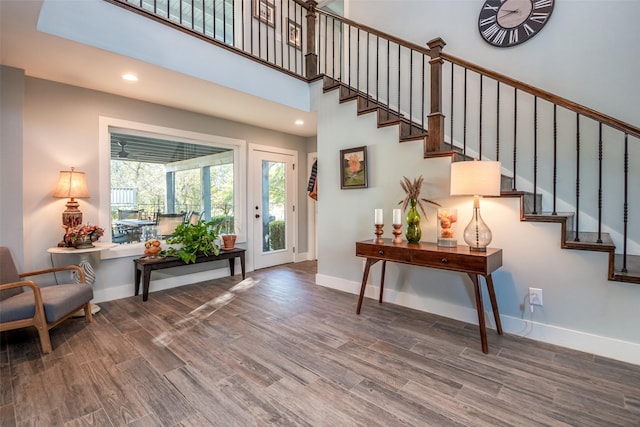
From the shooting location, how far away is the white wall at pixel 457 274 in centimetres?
215

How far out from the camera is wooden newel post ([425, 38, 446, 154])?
278 centimetres

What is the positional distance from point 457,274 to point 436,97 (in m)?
1.64

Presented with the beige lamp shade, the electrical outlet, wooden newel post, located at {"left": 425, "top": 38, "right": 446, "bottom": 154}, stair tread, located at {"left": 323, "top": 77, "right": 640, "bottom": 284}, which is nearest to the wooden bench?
the beige lamp shade

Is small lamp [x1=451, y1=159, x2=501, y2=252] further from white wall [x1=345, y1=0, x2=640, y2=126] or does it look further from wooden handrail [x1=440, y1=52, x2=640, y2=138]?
white wall [x1=345, y1=0, x2=640, y2=126]

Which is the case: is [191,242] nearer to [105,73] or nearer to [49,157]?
[49,157]

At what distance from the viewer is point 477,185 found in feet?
7.46

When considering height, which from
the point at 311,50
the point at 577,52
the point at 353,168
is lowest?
the point at 353,168

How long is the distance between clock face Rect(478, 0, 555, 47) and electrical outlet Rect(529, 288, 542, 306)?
250 cm

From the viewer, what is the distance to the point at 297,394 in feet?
5.74

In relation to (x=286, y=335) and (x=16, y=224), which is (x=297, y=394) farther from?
(x=16, y=224)

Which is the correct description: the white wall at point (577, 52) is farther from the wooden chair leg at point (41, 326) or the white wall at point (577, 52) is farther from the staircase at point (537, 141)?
the wooden chair leg at point (41, 326)

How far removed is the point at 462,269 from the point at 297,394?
4.78 ft

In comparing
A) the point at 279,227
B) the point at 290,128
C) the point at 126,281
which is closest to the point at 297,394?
the point at 126,281

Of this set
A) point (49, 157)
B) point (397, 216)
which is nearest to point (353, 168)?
point (397, 216)
